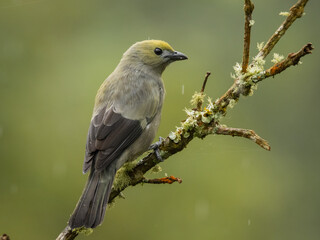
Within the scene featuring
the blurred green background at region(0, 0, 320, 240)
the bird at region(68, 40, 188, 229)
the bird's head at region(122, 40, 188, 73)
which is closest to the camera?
the bird at region(68, 40, 188, 229)

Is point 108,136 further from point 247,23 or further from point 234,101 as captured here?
point 247,23

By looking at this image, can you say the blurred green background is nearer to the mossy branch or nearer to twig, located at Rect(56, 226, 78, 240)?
the mossy branch

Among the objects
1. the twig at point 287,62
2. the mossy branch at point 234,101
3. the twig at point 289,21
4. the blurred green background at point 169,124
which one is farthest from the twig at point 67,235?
the blurred green background at point 169,124

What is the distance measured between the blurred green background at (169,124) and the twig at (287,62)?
4.01 meters

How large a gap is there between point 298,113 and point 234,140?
8.64ft

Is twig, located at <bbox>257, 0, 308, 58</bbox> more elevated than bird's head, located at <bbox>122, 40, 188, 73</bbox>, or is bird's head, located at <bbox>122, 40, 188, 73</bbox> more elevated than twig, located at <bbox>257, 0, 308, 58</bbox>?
bird's head, located at <bbox>122, 40, 188, 73</bbox>

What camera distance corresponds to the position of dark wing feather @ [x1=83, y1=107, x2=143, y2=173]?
4578mm

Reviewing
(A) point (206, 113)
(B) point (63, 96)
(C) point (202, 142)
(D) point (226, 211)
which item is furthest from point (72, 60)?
(A) point (206, 113)

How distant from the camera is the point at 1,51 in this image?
36.3 feet

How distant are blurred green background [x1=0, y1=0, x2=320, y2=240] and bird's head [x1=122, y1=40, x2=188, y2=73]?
1.94 metres

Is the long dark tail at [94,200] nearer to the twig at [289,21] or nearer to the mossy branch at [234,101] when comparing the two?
the mossy branch at [234,101]

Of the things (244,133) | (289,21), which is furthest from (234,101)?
(289,21)

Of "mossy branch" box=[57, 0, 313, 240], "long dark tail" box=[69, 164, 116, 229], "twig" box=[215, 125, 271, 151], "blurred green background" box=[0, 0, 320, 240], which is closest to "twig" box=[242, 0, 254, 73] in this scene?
"mossy branch" box=[57, 0, 313, 240]

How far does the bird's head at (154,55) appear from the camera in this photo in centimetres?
569
